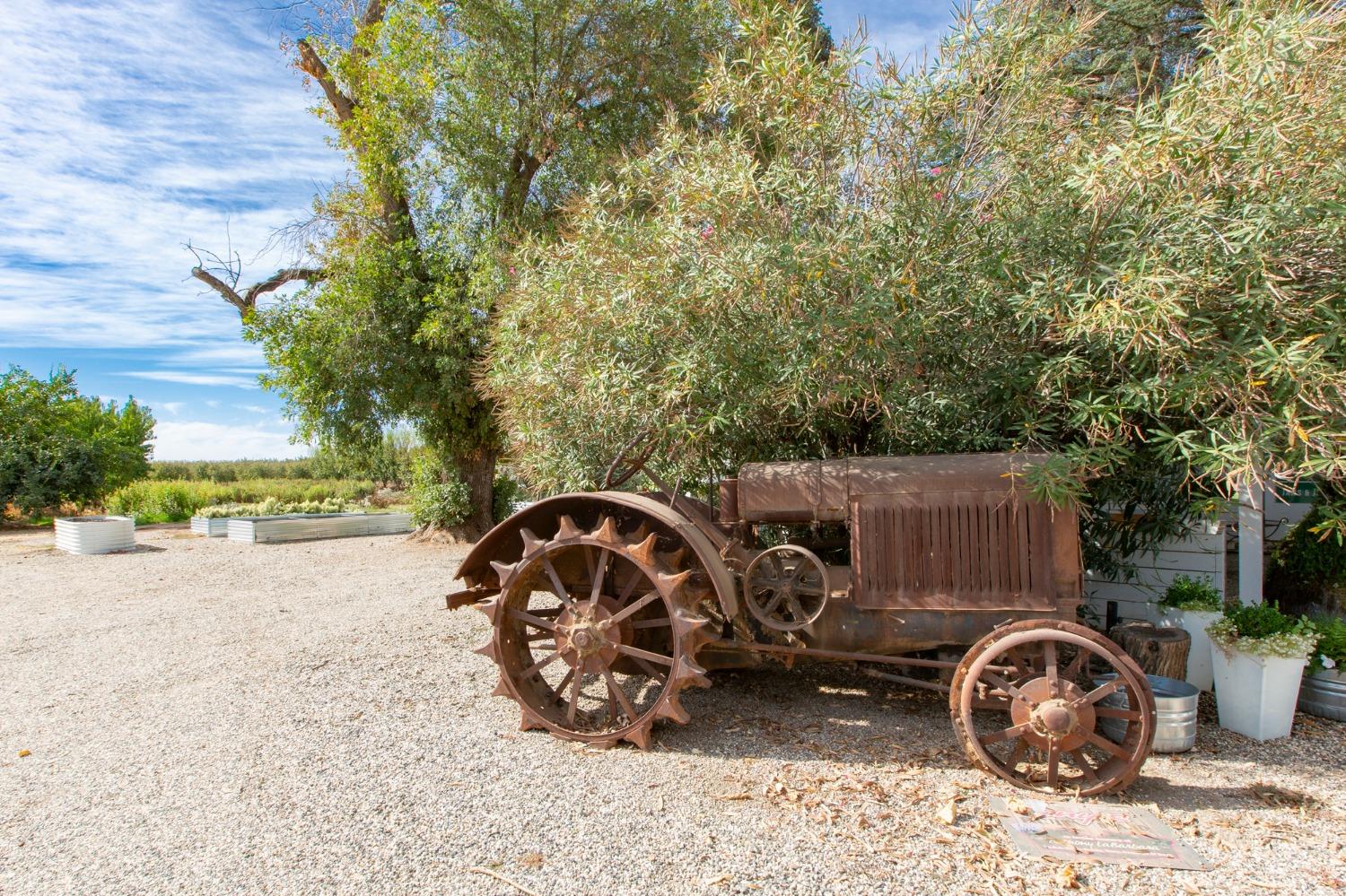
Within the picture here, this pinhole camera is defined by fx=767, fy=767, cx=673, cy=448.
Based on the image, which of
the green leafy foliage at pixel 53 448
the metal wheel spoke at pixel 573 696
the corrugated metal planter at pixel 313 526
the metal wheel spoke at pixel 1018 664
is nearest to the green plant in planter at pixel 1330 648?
the metal wheel spoke at pixel 1018 664

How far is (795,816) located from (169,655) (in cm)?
478

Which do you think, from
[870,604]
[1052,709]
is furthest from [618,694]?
[1052,709]

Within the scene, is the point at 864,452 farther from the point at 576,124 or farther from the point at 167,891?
the point at 576,124

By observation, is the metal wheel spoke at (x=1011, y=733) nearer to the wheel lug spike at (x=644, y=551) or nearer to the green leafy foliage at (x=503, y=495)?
the wheel lug spike at (x=644, y=551)

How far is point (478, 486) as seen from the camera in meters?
11.9

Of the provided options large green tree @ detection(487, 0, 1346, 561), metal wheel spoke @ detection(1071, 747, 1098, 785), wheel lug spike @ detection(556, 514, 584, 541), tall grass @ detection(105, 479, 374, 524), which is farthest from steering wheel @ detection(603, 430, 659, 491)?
tall grass @ detection(105, 479, 374, 524)

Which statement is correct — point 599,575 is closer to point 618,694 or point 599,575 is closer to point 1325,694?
point 618,694

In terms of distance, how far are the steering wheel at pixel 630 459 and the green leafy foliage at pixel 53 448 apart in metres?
16.5

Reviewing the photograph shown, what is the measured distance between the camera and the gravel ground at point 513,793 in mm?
2500

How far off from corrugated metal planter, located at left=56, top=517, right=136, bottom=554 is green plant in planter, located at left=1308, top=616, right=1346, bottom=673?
45.3ft

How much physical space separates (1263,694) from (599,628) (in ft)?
10.7

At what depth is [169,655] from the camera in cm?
544

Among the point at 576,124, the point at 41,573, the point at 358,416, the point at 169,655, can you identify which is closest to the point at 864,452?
the point at 169,655

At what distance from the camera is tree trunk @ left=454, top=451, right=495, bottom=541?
1182 cm
